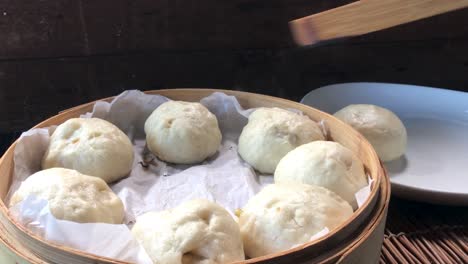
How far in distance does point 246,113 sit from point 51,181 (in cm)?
56

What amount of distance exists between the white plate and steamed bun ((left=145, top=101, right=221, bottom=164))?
0.40 meters

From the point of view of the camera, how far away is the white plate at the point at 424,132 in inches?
46.5

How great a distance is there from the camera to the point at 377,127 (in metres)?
1.31

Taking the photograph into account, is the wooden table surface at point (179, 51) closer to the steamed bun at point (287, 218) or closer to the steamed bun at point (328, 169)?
the steamed bun at point (328, 169)

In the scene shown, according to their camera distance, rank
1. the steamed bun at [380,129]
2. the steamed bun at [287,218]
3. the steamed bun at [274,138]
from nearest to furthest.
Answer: the steamed bun at [287,218], the steamed bun at [274,138], the steamed bun at [380,129]

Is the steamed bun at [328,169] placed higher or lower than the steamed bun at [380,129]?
higher

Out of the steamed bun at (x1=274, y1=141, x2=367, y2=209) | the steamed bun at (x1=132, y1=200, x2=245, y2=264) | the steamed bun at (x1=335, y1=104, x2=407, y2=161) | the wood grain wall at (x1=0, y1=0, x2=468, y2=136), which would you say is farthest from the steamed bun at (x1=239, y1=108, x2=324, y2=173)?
the wood grain wall at (x1=0, y1=0, x2=468, y2=136)

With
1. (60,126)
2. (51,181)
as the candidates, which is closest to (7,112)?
(60,126)

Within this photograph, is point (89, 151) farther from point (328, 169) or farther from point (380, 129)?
point (380, 129)

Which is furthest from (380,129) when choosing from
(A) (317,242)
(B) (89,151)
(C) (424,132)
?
(B) (89,151)

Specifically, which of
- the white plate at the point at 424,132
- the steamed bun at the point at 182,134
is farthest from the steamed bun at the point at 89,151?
the white plate at the point at 424,132

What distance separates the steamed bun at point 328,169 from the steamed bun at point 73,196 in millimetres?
366

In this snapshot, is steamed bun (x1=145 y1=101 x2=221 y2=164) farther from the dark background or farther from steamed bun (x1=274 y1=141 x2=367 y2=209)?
the dark background

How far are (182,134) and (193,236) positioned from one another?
43 centimetres
